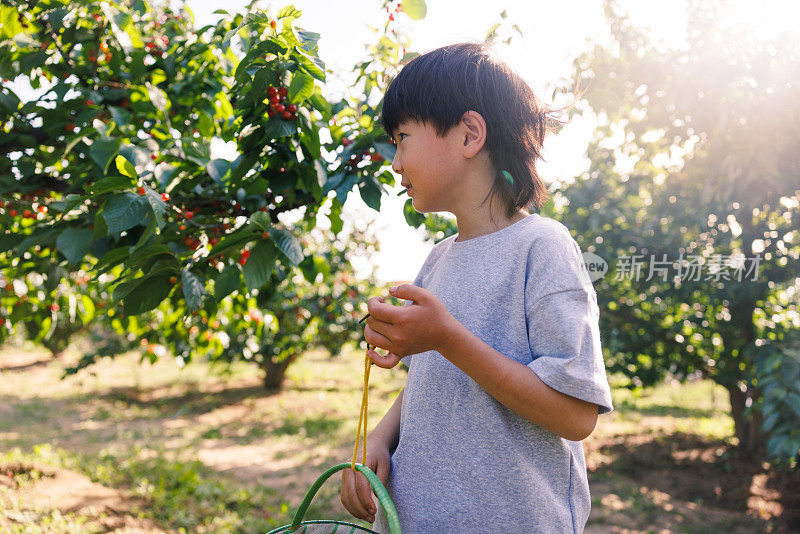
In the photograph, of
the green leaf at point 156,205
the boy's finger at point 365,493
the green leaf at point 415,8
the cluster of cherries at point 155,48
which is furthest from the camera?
the cluster of cherries at point 155,48

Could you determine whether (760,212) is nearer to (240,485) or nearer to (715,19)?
(715,19)

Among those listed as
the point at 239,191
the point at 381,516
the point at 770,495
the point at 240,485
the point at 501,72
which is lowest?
the point at 770,495

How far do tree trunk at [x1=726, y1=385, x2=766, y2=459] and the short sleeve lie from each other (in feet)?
17.8

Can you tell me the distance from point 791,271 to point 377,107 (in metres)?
3.36

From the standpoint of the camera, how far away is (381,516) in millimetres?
1012

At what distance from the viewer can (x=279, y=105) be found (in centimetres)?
142

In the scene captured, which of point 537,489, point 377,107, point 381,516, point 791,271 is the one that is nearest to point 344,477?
point 381,516

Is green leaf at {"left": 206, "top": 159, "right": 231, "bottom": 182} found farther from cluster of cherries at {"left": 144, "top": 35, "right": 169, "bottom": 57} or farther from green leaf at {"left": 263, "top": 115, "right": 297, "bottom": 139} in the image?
cluster of cherries at {"left": 144, "top": 35, "right": 169, "bottom": 57}

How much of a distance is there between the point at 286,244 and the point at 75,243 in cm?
62

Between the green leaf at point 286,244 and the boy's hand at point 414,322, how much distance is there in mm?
603

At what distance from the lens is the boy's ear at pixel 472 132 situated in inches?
37.7

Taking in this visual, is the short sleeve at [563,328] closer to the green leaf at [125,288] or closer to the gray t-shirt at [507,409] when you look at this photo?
the gray t-shirt at [507,409]

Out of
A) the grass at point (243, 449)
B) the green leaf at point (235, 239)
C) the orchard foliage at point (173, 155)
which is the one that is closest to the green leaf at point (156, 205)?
the orchard foliage at point (173, 155)

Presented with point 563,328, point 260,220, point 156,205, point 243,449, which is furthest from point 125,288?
point 243,449
